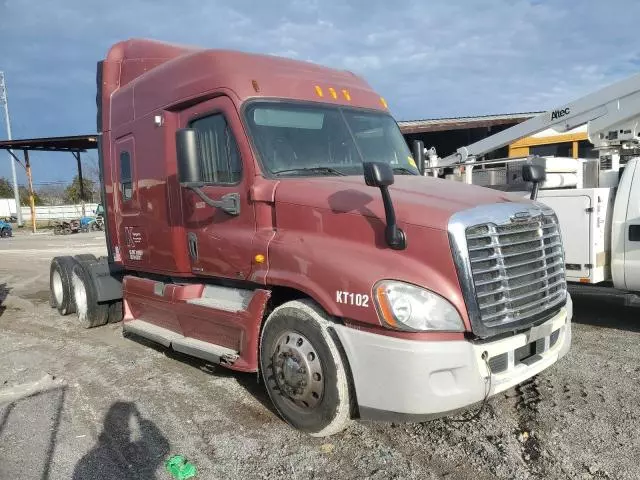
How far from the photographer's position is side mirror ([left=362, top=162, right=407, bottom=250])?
3398mm

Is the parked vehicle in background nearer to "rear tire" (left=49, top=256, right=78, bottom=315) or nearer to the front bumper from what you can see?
"rear tire" (left=49, top=256, right=78, bottom=315)

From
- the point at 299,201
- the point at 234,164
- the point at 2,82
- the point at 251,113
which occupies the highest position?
the point at 2,82

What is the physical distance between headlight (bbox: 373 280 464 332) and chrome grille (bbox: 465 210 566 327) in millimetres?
211

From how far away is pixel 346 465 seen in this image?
3.60 meters

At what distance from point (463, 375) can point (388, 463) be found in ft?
2.64

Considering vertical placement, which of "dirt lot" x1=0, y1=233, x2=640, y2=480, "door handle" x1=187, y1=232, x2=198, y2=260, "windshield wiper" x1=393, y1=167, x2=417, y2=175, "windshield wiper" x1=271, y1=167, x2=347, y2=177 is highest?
"windshield wiper" x1=271, y1=167, x2=347, y2=177

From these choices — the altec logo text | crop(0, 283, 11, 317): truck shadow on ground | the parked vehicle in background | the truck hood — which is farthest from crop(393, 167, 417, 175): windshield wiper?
the parked vehicle in background

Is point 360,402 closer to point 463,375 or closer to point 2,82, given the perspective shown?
point 463,375

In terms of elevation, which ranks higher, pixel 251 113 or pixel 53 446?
pixel 251 113

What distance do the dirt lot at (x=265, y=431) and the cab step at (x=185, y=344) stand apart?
1.18 ft

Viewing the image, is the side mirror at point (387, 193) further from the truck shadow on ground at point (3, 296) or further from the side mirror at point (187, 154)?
the truck shadow on ground at point (3, 296)

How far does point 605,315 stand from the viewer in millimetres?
7359

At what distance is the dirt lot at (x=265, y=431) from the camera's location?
356 cm

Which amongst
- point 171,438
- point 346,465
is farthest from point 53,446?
point 346,465
